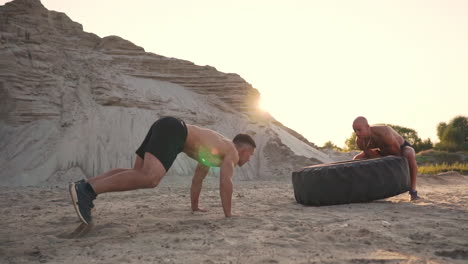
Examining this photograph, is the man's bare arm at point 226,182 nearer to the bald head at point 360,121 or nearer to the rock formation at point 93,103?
the bald head at point 360,121

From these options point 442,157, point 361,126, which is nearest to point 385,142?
point 361,126

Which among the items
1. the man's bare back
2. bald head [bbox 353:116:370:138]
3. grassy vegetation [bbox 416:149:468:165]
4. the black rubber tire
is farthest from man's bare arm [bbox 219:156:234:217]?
grassy vegetation [bbox 416:149:468:165]

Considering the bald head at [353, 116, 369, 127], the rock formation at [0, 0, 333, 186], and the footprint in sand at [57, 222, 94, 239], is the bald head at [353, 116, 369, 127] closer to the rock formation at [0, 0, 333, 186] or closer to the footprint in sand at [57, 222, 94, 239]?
the footprint in sand at [57, 222, 94, 239]

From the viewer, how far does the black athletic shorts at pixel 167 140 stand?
12.4ft

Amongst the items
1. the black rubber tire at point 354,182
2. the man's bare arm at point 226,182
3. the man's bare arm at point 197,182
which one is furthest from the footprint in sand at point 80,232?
the black rubber tire at point 354,182

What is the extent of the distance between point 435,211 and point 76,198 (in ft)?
13.4

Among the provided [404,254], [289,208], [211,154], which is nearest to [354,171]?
[289,208]

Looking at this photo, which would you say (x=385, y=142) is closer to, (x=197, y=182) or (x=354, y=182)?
(x=354, y=182)

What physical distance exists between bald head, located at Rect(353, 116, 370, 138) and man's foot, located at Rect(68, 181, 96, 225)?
413cm

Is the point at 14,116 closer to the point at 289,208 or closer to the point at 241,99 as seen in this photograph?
the point at 241,99

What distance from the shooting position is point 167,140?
3867 millimetres

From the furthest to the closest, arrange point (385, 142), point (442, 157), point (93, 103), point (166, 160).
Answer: point (442, 157) → point (93, 103) → point (385, 142) → point (166, 160)

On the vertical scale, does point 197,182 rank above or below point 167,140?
below

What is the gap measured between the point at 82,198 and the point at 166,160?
0.88m
